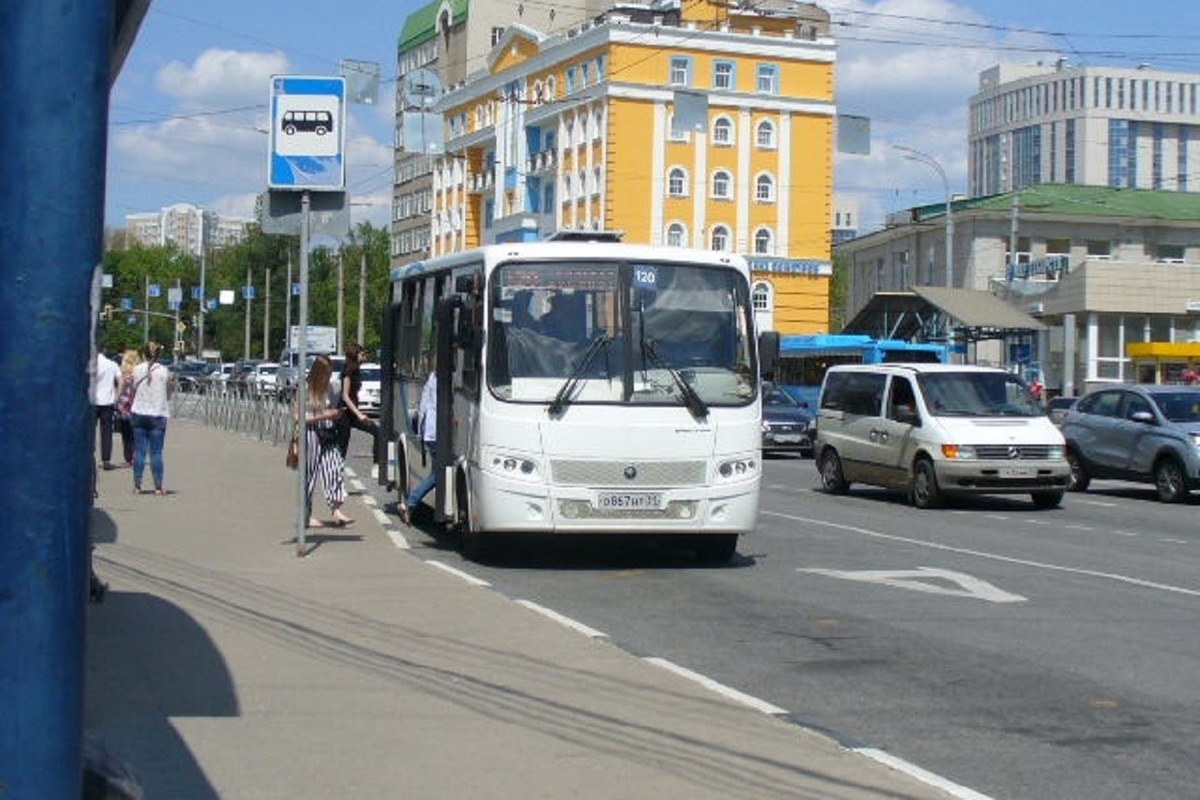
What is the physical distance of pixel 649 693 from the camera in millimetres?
8906

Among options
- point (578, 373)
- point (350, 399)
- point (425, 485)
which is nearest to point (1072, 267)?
point (350, 399)

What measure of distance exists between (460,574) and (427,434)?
3.97 meters

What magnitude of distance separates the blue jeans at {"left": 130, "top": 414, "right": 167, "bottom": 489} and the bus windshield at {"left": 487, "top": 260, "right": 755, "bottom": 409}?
8.07m

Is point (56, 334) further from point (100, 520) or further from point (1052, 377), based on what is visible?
point (1052, 377)

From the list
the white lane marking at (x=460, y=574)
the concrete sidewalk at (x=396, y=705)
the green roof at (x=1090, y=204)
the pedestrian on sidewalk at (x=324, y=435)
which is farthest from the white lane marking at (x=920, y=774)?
the green roof at (x=1090, y=204)

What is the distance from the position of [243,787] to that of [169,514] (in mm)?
12941

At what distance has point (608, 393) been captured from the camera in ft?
48.7

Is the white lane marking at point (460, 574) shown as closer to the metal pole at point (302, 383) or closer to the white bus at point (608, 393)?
the white bus at point (608, 393)

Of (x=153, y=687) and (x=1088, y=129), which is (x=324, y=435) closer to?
(x=153, y=687)

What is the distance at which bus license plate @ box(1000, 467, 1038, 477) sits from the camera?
23391mm

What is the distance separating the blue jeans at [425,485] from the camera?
1753 cm

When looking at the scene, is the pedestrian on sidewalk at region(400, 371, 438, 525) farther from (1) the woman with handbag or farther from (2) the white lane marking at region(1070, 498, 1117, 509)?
(2) the white lane marking at region(1070, 498, 1117, 509)

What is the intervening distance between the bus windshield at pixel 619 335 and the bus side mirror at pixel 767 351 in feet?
0.51

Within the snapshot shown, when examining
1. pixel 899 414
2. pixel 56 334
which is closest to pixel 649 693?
pixel 56 334
